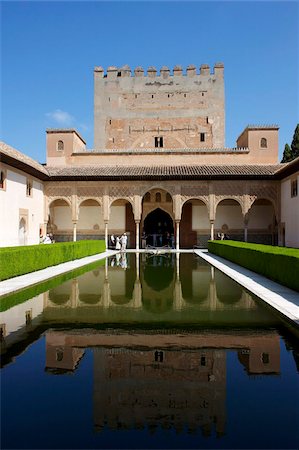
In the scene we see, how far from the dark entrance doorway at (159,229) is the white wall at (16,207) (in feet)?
25.5

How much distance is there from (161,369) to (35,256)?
838 cm

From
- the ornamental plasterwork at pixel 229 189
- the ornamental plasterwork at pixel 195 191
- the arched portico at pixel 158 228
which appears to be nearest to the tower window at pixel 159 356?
the ornamental plasterwork at pixel 195 191

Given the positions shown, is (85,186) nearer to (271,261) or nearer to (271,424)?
(271,261)

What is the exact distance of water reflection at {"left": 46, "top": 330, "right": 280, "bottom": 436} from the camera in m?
2.98

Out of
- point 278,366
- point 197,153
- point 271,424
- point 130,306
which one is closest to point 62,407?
point 271,424

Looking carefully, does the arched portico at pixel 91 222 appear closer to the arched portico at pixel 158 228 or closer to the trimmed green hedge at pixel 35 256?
the arched portico at pixel 158 228

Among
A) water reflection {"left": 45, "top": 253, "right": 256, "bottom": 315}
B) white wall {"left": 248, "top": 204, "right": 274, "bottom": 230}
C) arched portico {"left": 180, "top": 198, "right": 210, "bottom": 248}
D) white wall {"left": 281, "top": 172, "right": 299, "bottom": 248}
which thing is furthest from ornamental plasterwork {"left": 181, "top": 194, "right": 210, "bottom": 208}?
water reflection {"left": 45, "top": 253, "right": 256, "bottom": 315}

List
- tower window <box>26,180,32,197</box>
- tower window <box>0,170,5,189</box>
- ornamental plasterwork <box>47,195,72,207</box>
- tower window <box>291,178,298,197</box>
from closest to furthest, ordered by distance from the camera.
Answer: tower window <box>0,170,5,189</box>, tower window <box>291,178,298,197</box>, tower window <box>26,180,32,197</box>, ornamental plasterwork <box>47,195,72,207</box>

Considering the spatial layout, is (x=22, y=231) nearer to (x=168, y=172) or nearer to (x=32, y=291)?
(x=168, y=172)

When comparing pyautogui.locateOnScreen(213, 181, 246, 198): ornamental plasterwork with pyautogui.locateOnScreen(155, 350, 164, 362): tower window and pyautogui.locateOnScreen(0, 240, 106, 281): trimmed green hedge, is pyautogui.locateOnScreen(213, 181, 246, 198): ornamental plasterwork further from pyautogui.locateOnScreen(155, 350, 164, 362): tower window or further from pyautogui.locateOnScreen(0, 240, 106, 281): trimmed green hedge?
pyautogui.locateOnScreen(155, 350, 164, 362): tower window

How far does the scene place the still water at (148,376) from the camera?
2.70 metres

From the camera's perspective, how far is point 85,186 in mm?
23406

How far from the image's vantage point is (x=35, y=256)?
11406mm

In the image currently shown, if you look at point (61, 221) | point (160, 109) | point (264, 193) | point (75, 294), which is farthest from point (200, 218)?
point (75, 294)
